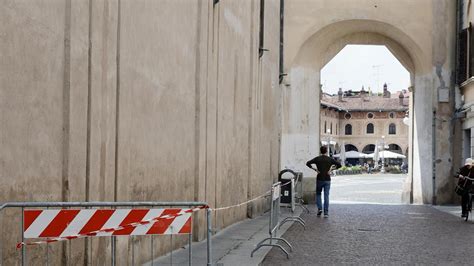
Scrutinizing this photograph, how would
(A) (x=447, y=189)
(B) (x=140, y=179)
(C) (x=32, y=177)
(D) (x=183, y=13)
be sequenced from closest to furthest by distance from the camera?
(C) (x=32, y=177)
(B) (x=140, y=179)
(D) (x=183, y=13)
(A) (x=447, y=189)

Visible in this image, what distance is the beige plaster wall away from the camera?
5664mm

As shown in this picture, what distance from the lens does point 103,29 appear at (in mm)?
7316

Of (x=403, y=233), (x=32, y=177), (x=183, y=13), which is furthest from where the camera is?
(x=403, y=233)

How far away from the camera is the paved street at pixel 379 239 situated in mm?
10062

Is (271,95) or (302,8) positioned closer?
(271,95)

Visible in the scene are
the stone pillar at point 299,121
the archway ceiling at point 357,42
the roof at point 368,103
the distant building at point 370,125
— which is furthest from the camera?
the roof at point 368,103

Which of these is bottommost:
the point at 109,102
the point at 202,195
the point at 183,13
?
the point at 202,195

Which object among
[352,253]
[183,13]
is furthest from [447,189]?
[183,13]

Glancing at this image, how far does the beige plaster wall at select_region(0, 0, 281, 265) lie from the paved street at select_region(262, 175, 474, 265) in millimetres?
1708

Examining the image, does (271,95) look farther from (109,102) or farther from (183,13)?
(109,102)

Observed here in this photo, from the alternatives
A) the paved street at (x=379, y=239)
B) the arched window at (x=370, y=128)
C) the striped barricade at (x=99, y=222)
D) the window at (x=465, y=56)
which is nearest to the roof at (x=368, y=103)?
the arched window at (x=370, y=128)

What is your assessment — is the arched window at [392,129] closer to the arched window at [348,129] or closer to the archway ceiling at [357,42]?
the arched window at [348,129]

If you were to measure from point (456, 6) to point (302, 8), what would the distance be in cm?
511

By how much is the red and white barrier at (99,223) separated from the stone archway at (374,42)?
61.3ft
